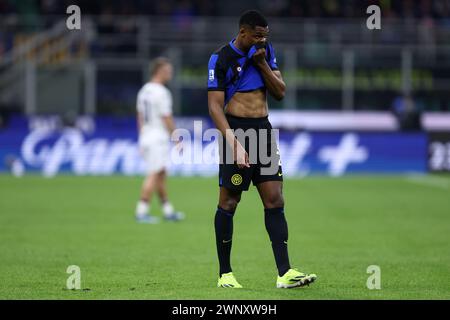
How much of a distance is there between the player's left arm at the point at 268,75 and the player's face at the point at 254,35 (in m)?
0.10

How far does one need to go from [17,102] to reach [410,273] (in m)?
20.6

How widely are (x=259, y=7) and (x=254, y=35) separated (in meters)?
24.2

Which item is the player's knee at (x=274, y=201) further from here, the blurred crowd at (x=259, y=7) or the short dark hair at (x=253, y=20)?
the blurred crowd at (x=259, y=7)

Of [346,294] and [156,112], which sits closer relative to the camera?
[346,294]

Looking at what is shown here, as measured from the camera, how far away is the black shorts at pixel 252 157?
8414 mm

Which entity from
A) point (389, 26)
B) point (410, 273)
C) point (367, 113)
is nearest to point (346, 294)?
point (410, 273)

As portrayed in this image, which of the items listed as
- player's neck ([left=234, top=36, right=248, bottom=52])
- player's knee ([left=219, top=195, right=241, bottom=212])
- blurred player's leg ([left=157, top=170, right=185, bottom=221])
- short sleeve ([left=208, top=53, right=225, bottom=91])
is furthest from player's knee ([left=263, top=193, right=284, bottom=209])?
blurred player's leg ([left=157, top=170, right=185, bottom=221])

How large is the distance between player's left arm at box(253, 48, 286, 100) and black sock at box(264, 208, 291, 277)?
1074 millimetres

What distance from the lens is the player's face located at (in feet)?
26.8

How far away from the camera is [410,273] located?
9555 millimetres

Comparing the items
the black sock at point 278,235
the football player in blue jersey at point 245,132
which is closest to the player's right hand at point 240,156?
the football player in blue jersey at point 245,132

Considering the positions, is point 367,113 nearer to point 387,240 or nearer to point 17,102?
point 17,102

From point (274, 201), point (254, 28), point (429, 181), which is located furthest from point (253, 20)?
point (429, 181)

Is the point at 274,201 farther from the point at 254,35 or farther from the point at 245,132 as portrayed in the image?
the point at 254,35
